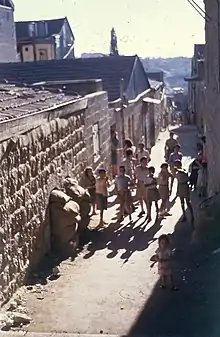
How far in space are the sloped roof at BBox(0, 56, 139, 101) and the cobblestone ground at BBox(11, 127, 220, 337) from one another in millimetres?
10263

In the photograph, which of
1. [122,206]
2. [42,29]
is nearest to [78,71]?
[122,206]

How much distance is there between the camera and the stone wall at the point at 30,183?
7582 mm

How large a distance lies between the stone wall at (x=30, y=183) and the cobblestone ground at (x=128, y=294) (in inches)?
18.8

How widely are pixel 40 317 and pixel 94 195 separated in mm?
5239

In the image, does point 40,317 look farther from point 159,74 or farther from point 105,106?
point 159,74

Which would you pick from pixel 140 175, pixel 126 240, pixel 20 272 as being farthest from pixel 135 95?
pixel 20 272

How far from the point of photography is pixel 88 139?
13.9 metres

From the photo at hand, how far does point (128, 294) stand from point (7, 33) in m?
31.4

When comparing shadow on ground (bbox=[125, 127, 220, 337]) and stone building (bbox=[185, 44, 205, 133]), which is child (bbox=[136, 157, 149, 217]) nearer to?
shadow on ground (bbox=[125, 127, 220, 337])

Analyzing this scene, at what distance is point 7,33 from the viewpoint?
37094 mm

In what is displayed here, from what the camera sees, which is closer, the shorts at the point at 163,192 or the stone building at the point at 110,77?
the shorts at the point at 163,192

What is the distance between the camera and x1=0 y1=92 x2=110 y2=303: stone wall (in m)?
7.58

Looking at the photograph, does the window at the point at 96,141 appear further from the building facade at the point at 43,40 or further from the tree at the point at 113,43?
the building facade at the point at 43,40

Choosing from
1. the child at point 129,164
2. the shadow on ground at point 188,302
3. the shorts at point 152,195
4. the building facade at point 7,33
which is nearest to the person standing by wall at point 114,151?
the child at point 129,164
